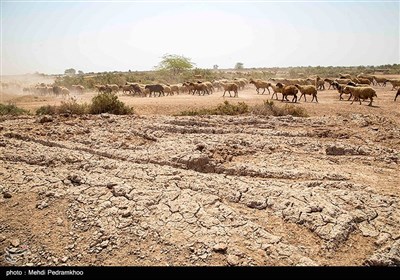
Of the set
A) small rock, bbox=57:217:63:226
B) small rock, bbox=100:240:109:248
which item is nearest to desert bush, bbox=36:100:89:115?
small rock, bbox=57:217:63:226

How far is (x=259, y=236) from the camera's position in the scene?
16.5ft

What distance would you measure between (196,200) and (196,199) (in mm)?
34

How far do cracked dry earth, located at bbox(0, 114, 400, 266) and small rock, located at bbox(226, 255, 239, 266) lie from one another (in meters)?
0.01

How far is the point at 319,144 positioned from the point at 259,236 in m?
5.39

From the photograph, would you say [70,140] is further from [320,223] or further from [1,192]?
[320,223]

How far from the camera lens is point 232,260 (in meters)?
4.55

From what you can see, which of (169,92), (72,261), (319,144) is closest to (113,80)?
(169,92)

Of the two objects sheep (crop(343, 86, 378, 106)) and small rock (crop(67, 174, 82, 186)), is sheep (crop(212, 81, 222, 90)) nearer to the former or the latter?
sheep (crop(343, 86, 378, 106))

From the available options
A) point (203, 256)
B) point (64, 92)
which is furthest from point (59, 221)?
point (64, 92)

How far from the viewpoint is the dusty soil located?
4.84 m

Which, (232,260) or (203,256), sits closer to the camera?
(232,260)

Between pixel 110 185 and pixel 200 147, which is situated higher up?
pixel 200 147

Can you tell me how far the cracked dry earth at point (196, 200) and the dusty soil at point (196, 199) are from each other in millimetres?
20

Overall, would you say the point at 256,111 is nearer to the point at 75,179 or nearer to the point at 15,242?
the point at 75,179
